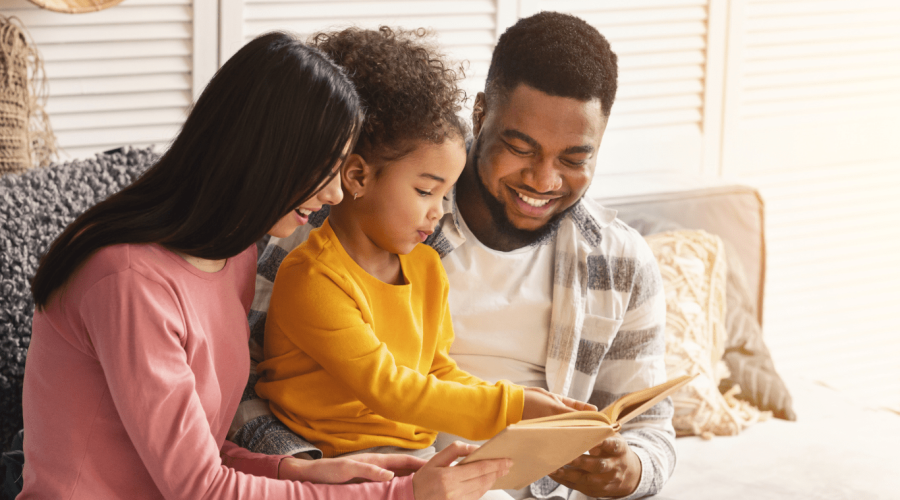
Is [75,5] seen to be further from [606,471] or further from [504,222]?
[606,471]

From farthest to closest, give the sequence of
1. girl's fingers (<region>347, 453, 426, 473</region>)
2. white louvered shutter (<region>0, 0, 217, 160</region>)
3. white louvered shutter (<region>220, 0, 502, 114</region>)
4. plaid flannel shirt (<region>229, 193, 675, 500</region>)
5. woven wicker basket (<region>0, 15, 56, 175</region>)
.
→ white louvered shutter (<region>220, 0, 502, 114</region>) < white louvered shutter (<region>0, 0, 217, 160</region>) < woven wicker basket (<region>0, 15, 56, 175</region>) < plaid flannel shirt (<region>229, 193, 675, 500</region>) < girl's fingers (<region>347, 453, 426, 473</region>)

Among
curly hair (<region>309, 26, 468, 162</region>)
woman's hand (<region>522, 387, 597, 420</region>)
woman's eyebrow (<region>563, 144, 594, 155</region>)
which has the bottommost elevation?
woman's hand (<region>522, 387, 597, 420</region>)

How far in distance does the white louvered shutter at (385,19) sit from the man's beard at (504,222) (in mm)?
628

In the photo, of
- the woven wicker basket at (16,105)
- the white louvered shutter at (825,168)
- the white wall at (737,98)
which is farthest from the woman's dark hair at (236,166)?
the white louvered shutter at (825,168)

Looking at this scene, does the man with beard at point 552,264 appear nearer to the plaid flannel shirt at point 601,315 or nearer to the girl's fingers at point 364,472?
the plaid flannel shirt at point 601,315

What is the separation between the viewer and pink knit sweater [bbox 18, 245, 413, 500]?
931 mm

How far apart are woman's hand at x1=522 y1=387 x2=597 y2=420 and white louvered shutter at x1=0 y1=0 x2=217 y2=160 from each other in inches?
49.0

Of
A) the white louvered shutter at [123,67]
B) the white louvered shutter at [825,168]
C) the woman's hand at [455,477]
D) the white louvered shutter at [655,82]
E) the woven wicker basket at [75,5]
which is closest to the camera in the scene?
the woman's hand at [455,477]

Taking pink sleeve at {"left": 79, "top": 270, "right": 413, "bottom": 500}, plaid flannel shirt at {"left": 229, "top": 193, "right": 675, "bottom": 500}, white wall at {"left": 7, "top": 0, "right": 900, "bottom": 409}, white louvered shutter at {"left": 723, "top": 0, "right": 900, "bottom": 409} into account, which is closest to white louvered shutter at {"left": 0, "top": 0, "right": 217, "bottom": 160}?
white wall at {"left": 7, "top": 0, "right": 900, "bottom": 409}

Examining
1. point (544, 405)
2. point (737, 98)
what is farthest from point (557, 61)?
point (737, 98)

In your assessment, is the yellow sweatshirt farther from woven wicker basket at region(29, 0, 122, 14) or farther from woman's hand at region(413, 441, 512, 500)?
woven wicker basket at region(29, 0, 122, 14)

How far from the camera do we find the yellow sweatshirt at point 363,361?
111 cm

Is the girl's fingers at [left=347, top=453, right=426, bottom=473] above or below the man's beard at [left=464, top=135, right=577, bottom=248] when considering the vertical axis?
below

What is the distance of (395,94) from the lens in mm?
1129
